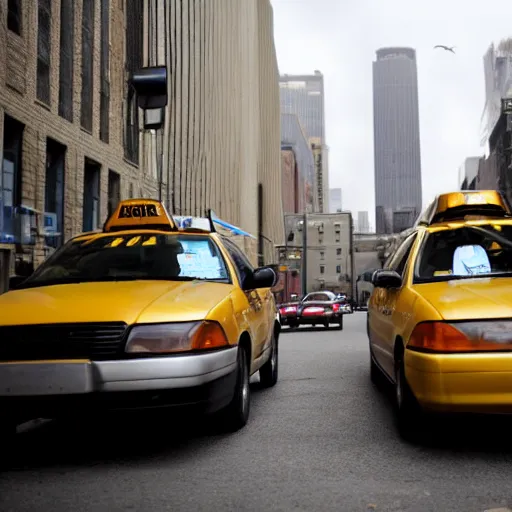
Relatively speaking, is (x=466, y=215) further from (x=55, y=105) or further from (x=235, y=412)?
(x=55, y=105)

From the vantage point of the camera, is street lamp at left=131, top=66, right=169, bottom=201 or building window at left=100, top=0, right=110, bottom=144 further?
street lamp at left=131, top=66, right=169, bottom=201

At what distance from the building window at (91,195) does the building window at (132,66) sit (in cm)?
309

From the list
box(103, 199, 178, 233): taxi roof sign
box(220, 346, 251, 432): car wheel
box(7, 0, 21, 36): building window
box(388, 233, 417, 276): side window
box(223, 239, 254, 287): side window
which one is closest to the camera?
box(220, 346, 251, 432): car wheel

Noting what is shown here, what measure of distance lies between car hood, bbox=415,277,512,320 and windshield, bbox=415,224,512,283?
10.6 inches

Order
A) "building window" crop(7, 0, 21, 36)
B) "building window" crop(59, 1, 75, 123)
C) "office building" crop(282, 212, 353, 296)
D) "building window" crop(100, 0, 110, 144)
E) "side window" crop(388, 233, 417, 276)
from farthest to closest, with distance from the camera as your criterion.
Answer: "office building" crop(282, 212, 353, 296) < "building window" crop(100, 0, 110, 144) < "building window" crop(59, 1, 75, 123) < "building window" crop(7, 0, 21, 36) < "side window" crop(388, 233, 417, 276)

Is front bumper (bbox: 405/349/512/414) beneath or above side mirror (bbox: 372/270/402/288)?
beneath

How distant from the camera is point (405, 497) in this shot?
11.6ft

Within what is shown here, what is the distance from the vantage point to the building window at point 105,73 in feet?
77.2

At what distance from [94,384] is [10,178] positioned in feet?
47.4

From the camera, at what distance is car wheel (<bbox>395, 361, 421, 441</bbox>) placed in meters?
4.62

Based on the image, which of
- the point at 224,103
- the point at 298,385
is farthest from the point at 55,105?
the point at 224,103

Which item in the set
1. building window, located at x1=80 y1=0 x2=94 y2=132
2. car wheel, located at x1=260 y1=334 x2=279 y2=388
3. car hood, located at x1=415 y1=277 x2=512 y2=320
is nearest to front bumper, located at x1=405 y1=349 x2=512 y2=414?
car hood, located at x1=415 y1=277 x2=512 y2=320

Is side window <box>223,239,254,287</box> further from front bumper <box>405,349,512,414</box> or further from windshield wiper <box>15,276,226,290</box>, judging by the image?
front bumper <box>405,349,512,414</box>

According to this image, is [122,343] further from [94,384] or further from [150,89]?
[150,89]
